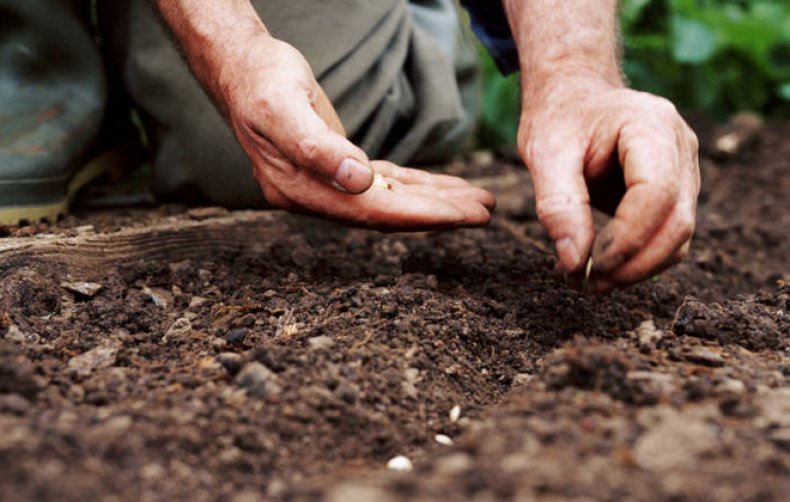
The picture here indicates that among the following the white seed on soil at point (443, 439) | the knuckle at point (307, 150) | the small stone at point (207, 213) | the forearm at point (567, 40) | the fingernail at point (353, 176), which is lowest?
the small stone at point (207, 213)

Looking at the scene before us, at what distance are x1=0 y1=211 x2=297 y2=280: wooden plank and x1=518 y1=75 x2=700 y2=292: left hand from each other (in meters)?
0.76

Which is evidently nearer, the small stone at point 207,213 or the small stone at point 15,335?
the small stone at point 15,335

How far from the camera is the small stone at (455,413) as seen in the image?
49.9 inches

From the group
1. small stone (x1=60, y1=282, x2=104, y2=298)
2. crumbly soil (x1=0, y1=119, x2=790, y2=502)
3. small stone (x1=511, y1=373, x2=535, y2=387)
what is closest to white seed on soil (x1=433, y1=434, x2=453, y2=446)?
crumbly soil (x1=0, y1=119, x2=790, y2=502)

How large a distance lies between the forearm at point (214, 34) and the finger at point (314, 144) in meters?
0.18

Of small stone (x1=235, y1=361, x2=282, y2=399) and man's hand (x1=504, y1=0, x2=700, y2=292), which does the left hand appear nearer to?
man's hand (x1=504, y1=0, x2=700, y2=292)

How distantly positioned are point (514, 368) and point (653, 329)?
0.27 m

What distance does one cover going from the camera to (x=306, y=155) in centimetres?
145

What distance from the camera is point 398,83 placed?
2.41m

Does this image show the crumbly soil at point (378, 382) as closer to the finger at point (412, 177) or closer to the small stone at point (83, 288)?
the small stone at point (83, 288)

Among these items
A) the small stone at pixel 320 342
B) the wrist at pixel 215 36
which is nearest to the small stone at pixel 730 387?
the small stone at pixel 320 342

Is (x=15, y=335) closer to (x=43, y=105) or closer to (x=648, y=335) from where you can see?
(x=43, y=105)

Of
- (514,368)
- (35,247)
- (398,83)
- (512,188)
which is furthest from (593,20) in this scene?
(35,247)

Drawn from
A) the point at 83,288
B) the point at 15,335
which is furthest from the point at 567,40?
the point at 15,335
